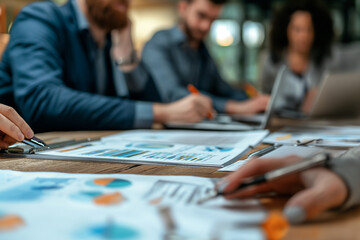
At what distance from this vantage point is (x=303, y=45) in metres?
2.33

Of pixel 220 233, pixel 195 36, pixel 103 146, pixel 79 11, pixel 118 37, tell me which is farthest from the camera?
pixel 195 36

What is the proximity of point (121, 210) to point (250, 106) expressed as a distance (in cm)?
129

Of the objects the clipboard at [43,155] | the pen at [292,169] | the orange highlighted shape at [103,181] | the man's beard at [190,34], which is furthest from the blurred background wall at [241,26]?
the pen at [292,169]

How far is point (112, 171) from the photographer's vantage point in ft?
1.64

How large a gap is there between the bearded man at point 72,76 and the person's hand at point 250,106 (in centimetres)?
47

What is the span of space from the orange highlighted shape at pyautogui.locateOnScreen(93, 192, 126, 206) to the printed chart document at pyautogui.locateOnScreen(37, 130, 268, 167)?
0.59 ft

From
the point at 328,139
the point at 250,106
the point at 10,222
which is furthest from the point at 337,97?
the point at 10,222

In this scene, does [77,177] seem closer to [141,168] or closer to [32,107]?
[141,168]

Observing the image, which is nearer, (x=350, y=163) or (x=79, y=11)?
(x=350, y=163)

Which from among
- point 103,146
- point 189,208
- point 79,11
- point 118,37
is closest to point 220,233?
point 189,208

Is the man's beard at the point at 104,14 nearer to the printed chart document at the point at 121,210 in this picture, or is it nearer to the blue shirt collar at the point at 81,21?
the blue shirt collar at the point at 81,21

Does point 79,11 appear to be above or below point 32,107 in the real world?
above

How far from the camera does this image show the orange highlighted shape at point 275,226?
284 millimetres

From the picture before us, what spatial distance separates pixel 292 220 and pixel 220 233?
0.06 meters
